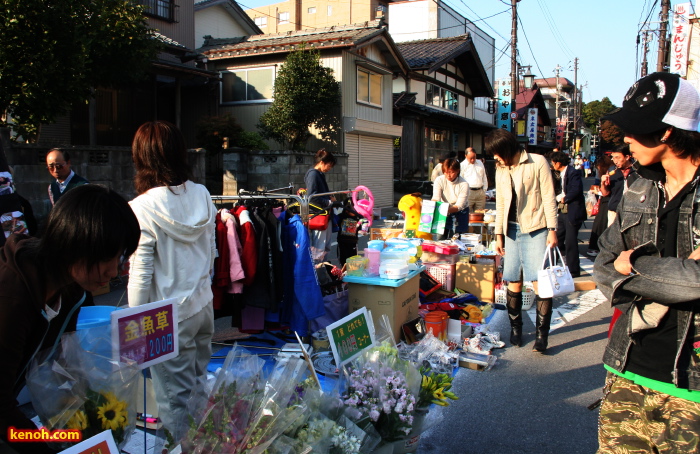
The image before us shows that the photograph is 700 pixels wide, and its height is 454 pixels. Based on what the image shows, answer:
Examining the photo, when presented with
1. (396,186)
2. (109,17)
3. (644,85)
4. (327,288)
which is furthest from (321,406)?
(396,186)

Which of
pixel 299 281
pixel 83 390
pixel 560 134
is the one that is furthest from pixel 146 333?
pixel 560 134

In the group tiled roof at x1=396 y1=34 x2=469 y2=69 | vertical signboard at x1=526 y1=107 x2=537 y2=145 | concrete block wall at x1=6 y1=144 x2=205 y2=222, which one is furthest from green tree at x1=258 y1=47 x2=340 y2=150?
vertical signboard at x1=526 y1=107 x2=537 y2=145

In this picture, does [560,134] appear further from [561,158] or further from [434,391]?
[434,391]

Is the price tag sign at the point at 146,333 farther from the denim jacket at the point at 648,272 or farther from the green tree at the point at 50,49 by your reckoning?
the green tree at the point at 50,49

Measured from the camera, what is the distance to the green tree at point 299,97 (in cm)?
1505

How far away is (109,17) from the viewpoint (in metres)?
8.78

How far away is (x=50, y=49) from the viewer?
7.62 metres

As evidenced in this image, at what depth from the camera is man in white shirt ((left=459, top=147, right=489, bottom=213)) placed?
34.9 feet

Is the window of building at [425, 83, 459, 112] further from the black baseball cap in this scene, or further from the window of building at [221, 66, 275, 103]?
the black baseball cap

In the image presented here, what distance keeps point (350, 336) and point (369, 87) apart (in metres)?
16.0

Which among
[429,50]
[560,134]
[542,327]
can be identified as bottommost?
[542,327]

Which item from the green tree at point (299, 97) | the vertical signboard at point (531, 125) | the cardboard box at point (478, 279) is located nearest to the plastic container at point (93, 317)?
the cardboard box at point (478, 279)

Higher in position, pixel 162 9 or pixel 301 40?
pixel 162 9

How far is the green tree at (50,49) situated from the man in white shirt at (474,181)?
723 centimetres
